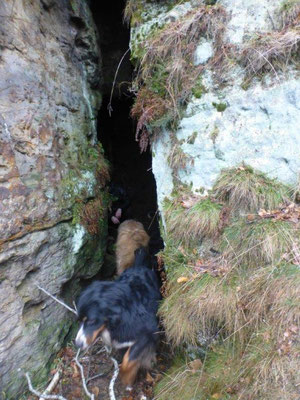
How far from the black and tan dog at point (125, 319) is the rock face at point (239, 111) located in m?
1.41

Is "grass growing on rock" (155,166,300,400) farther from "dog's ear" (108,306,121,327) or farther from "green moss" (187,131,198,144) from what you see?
"green moss" (187,131,198,144)

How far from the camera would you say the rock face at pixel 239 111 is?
390cm

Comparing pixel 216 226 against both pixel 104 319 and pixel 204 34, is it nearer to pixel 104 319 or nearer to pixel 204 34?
pixel 104 319

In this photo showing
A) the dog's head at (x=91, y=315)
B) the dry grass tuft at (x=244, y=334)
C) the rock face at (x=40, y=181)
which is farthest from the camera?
the rock face at (x=40, y=181)

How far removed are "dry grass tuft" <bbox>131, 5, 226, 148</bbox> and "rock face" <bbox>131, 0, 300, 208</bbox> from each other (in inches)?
4.4

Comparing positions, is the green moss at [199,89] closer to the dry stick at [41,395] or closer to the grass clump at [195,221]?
the grass clump at [195,221]

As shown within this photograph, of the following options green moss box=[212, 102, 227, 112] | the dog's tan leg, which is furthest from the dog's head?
green moss box=[212, 102, 227, 112]

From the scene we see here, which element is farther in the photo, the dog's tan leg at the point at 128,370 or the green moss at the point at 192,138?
the green moss at the point at 192,138

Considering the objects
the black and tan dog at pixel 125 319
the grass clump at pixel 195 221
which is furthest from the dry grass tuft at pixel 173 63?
the black and tan dog at pixel 125 319

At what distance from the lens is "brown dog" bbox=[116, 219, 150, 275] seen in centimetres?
523

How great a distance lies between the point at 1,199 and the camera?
11.7 ft

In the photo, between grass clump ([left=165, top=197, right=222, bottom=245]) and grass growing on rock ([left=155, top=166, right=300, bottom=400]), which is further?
grass clump ([left=165, top=197, right=222, bottom=245])

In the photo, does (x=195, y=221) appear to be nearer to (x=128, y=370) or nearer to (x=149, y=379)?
(x=128, y=370)

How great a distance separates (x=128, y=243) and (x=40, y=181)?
1952 mm
